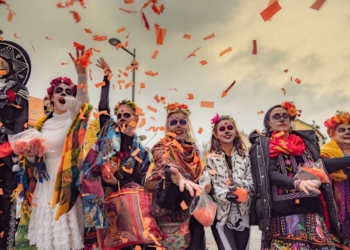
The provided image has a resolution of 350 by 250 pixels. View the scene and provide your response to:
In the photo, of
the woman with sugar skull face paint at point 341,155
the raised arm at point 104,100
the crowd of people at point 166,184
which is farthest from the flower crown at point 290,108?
the raised arm at point 104,100

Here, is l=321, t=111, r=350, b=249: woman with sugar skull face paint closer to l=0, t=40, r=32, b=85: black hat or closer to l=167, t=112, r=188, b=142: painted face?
l=167, t=112, r=188, b=142: painted face

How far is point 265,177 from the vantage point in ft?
11.4

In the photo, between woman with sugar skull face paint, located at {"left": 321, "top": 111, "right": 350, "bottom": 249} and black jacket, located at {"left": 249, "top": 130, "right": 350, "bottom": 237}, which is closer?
black jacket, located at {"left": 249, "top": 130, "right": 350, "bottom": 237}

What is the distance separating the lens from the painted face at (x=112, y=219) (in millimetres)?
3523

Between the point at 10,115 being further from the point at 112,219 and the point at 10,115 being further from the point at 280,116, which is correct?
the point at 280,116

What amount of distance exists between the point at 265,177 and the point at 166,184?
3.60 ft

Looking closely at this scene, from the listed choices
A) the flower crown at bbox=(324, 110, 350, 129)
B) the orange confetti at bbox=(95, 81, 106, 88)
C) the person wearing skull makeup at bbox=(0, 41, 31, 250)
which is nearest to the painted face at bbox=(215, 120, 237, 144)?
the flower crown at bbox=(324, 110, 350, 129)

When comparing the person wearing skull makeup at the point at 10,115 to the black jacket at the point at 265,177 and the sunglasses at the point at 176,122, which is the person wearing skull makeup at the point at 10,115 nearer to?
the sunglasses at the point at 176,122

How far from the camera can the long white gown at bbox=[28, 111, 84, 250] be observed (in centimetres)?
325

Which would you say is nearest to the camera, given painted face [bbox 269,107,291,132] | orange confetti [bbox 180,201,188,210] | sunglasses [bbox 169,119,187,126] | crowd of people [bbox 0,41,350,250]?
crowd of people [bbox 0,41,350,250]

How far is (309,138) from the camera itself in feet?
12.1

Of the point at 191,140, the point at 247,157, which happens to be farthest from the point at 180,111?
the point at 247,157

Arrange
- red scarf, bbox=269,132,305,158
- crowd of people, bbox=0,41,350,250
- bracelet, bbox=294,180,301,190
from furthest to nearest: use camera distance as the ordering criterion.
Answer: red scarf, bbox=269,132,305,158, crowd of people, bbox=0,41,350,250, bracelet, bbox=294,180,301,190

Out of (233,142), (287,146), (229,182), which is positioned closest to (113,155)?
(229,182)
